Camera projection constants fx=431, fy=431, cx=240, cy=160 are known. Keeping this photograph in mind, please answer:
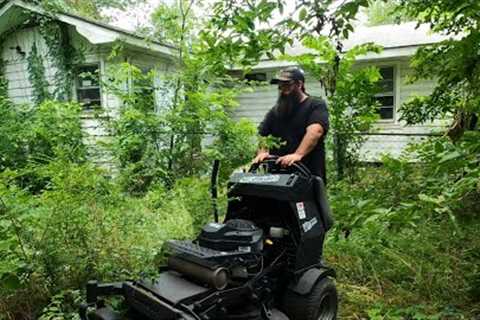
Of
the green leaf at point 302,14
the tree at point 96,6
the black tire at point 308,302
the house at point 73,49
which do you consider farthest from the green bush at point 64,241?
the tree at point 96,6

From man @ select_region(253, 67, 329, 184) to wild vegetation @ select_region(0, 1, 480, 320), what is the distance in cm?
38

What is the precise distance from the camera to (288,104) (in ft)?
11.4

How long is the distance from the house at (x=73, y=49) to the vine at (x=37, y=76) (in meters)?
0.05

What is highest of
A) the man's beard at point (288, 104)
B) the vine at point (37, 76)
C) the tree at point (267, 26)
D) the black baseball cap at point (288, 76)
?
the vine at point (37, 76)

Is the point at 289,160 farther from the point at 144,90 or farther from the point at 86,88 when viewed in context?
the point at 86,88

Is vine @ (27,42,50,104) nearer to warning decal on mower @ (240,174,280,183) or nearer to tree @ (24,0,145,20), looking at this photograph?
tree @ (24,0,145,20)

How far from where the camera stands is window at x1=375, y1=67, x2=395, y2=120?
10828mm

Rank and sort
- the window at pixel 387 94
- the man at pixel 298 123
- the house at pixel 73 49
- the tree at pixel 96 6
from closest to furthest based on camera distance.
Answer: the man at pixel 298 123, the house at pixel 73 49, the window at pixel 387 94, the tree at pixel 96 6

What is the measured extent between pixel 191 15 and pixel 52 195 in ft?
15.2

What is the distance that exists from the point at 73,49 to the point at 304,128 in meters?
7.96

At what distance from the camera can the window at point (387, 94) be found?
1083 centimetres

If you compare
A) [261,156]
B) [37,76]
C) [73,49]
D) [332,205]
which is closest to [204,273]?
[332,205]

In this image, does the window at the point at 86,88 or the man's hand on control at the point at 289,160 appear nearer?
the man's hand on control at the point at 289,160

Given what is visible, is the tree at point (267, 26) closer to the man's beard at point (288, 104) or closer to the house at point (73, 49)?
the man's beard at point (288, 104)
